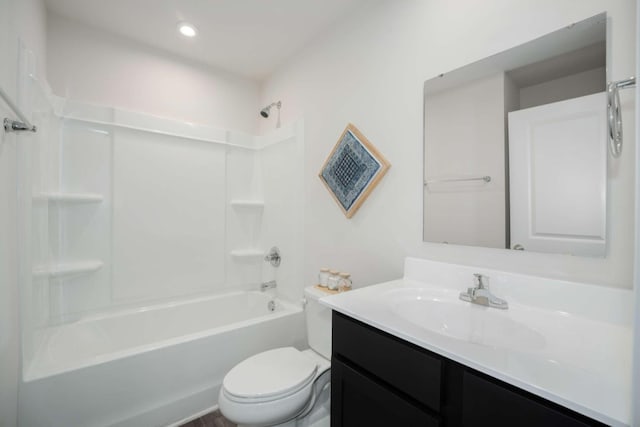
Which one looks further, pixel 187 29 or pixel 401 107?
pixel 187 29

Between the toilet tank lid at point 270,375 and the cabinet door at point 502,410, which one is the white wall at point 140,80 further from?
the cabinet door at point 502,410

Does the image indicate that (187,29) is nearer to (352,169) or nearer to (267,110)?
(267,110)

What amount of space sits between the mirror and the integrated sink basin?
0.28m

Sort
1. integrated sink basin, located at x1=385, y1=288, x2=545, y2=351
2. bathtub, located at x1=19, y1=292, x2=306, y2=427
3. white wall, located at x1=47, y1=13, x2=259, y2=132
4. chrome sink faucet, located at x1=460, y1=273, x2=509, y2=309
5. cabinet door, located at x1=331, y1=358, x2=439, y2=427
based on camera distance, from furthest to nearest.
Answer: white wall, located at x1=47, y1=13, x2=259, y2=132, bathtub, located at x1=19, y1=292, x2=306, y2=427, chrome sink faucet, located at x1=460, y1=273, x2=509, y2=309, integrated sink basin, located at x1=385, y1=288, x2=545, y2=351, cabinet door, located at x1=331, y1=358, x2=439, y2=427

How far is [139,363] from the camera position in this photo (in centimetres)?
153

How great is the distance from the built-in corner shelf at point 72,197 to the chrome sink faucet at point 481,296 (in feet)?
7.59

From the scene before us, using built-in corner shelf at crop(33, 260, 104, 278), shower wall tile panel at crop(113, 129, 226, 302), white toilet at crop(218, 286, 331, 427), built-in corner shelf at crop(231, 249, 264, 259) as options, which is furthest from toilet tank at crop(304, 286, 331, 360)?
built-in corner shelf at crop(33, 260, 104, 278)

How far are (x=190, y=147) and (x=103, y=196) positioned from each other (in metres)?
0.74

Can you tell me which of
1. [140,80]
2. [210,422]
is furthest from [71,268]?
[140,80]

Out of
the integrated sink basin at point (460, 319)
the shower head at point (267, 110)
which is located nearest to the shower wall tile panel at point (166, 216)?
the shower head at point (267, 110)

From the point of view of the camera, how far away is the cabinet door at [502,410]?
0.56 metres

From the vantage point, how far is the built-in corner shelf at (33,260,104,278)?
1.80 meters

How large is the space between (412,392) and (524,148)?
977 mm

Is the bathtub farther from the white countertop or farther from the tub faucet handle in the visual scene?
the white countertop
